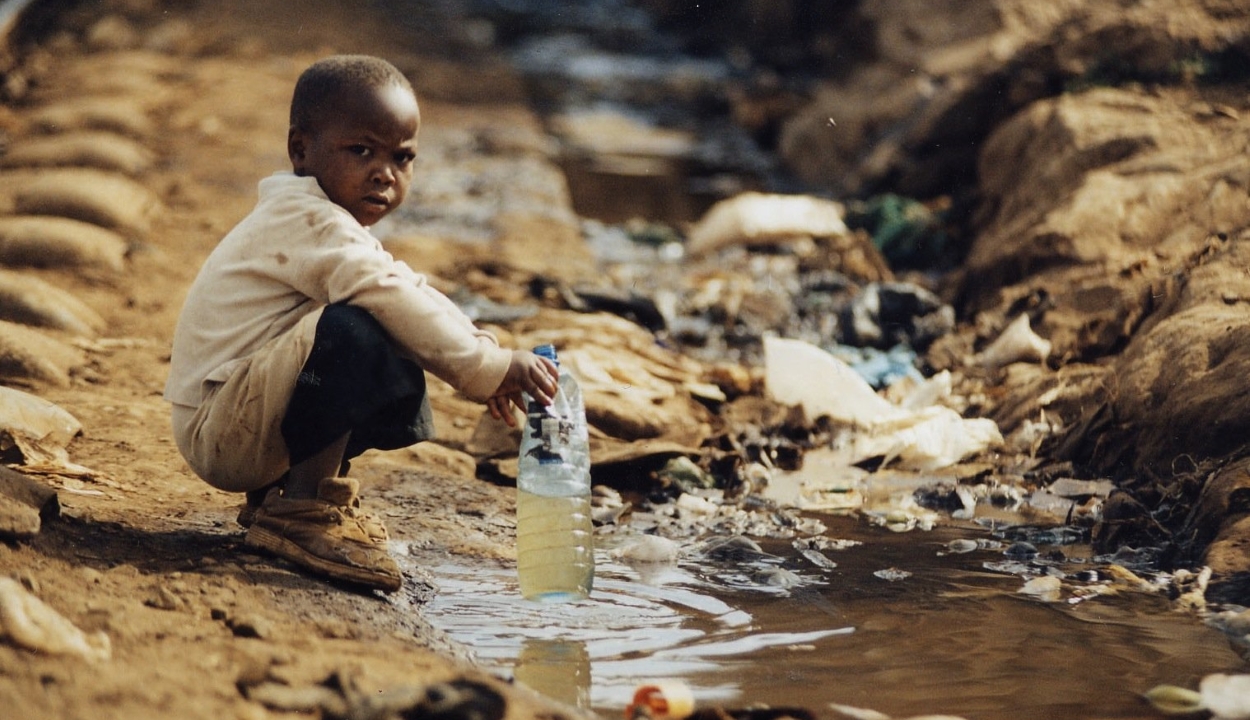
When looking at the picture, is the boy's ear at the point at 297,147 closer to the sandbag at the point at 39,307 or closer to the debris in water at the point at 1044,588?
the debris in water at the point at 1044,588

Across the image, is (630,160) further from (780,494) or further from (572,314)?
(780,494)

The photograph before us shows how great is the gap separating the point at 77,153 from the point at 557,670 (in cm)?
618

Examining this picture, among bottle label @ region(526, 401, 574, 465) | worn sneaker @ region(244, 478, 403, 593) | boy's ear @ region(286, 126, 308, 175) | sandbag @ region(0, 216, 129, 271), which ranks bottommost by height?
worn sneaker @ region(244, 478, 403, 593)

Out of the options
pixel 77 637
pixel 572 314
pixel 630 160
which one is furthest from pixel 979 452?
pixel 630 160

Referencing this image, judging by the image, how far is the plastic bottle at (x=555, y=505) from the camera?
3.34m

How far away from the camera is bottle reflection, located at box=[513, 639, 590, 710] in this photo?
272cm

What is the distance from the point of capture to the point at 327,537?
9.96 ft

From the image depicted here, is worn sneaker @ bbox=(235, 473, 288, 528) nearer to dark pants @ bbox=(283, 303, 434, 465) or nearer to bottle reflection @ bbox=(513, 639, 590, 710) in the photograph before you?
dark pants @ bbox=(283, 303, 434, 465)

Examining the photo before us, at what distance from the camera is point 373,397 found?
9.65 feet

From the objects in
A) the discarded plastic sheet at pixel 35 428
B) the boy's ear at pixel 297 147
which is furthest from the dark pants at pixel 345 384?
the discarded plastic sheet at pixel 35 428

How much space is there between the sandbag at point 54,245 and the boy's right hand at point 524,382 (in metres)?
3.85

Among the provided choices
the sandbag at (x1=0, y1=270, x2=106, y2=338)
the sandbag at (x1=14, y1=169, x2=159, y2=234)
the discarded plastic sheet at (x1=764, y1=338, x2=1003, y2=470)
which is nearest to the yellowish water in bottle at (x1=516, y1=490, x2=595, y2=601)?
the discarded plastic sheet at (x1=764, y1=338, x2=1003, y2=470)

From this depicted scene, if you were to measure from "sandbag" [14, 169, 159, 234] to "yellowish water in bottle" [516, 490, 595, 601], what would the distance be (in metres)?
4.13

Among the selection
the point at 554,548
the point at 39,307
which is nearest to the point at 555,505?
the point at 554,548
